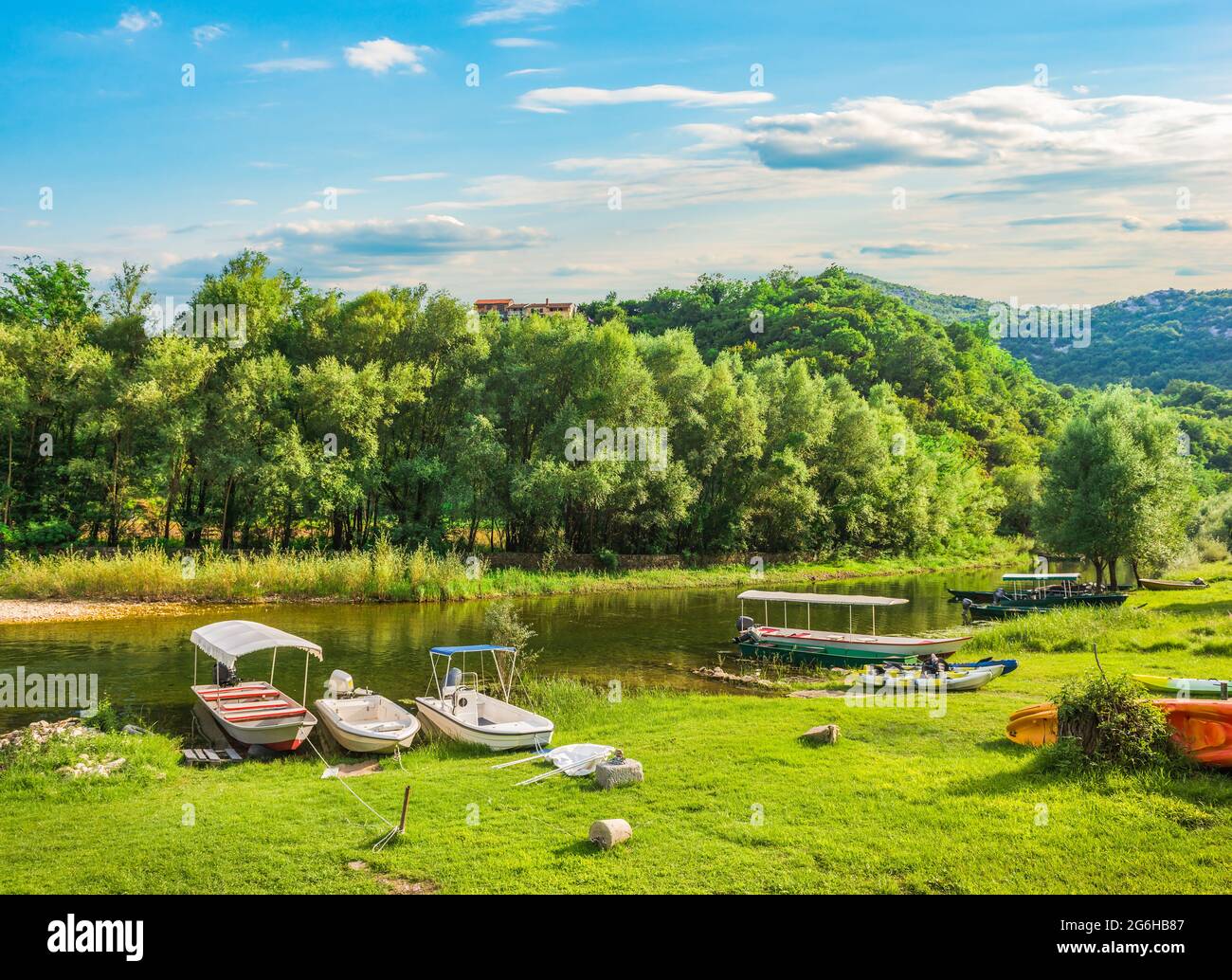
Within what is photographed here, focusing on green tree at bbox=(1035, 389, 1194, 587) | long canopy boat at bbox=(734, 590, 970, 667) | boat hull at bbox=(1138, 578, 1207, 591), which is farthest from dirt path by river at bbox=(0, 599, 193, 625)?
boat hull at bbox=(1138, 578, 1207, 591)

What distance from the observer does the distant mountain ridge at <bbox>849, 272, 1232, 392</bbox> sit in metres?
148

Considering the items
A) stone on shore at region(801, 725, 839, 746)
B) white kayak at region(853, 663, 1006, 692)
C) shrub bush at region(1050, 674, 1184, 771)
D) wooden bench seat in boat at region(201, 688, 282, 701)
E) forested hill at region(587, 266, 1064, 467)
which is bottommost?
wooden bench seat in boat at region(201, 688, 282, 701)

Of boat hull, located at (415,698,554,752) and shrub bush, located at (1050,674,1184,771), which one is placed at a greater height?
shrub bush, located at (1050,674,1184,771)

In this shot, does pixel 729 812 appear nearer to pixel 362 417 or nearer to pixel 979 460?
pixel 362 417

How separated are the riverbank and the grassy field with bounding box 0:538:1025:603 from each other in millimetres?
40

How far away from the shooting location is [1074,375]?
16350 centimetres

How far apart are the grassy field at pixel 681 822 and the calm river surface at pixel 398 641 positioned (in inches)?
281

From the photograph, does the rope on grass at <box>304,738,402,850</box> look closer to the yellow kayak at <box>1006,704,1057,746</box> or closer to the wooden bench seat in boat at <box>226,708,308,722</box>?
the wooden bench seat in boat at <box>226,708,308,722</box>

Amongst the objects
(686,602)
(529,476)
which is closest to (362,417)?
(529,476)

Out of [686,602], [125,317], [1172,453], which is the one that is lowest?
[686,602]

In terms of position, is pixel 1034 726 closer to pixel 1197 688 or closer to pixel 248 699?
pixel 1197 688

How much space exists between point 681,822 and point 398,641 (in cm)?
2090

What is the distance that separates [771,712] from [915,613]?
22.7 meters
